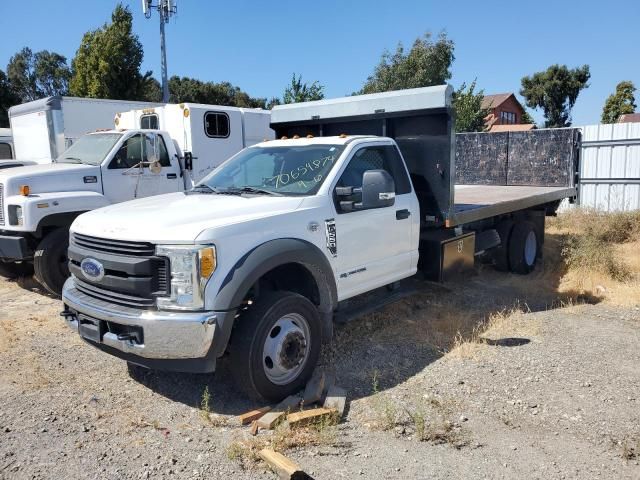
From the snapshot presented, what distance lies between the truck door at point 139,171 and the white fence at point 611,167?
29.8ft

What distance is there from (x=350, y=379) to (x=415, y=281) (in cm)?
190

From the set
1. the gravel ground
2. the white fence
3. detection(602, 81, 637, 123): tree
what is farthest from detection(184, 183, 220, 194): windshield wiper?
detection(602, 81, 637, 123): tree

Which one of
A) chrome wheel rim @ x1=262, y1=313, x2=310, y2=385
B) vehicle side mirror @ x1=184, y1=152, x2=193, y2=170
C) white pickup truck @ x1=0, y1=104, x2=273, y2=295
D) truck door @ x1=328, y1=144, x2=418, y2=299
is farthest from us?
vehicle side mirror @ x1=184, y1=152, x2=193, y2=170

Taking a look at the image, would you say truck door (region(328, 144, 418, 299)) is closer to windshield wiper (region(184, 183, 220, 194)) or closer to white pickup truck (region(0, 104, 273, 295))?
windshield wiper (region(184, 183, 220, 194))

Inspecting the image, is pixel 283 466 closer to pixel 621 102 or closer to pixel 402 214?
pixel 402 214

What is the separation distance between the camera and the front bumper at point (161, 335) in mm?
3695

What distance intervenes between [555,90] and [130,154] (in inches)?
1761

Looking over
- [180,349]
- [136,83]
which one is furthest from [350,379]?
[136,83]

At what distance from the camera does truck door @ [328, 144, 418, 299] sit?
16.0 ft

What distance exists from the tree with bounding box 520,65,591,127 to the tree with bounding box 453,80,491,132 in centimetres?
2495

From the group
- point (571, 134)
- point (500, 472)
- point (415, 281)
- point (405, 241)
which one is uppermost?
point (571, 134)

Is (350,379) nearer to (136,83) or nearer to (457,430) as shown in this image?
(457,430)

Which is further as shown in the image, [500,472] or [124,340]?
[124,340]

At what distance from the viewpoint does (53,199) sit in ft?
23.4
